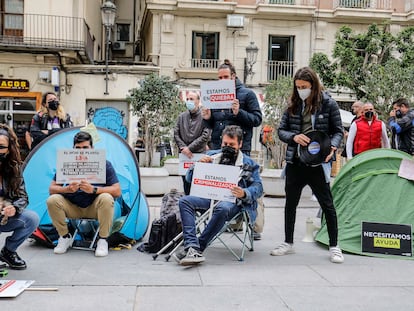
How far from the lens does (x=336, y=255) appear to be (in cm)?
477

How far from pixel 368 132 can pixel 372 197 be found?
1.87 metres

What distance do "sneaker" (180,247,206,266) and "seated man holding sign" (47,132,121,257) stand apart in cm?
100

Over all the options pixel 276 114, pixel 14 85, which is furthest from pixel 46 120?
pixel 14 85

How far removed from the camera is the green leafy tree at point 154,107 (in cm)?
1057

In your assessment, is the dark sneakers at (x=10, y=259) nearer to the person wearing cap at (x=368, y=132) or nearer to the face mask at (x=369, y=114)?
the person wearing cap at (x=368, y=132)

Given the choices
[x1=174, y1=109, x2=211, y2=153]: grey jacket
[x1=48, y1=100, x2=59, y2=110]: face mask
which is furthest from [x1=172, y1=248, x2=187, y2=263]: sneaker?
[x1=48, y1=100, x2=59, y2=110]: face mask

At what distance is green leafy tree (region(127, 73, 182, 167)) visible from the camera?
10.6 meters

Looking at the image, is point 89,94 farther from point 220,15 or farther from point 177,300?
point 177,300

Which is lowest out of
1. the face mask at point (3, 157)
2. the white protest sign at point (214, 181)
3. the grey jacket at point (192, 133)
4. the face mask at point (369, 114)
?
the white protest sign at point (214, 181)

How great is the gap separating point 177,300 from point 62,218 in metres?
1.95

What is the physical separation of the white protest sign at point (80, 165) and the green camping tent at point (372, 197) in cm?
266

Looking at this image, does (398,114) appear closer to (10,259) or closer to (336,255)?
(336,255)

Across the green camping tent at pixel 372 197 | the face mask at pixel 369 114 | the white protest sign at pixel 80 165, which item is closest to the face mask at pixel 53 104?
the white protest sign at pixel 80 165

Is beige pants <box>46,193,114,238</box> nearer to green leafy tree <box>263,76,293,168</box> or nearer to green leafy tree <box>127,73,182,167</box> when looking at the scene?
green leafy tree <box>127,73,182,167</box>
